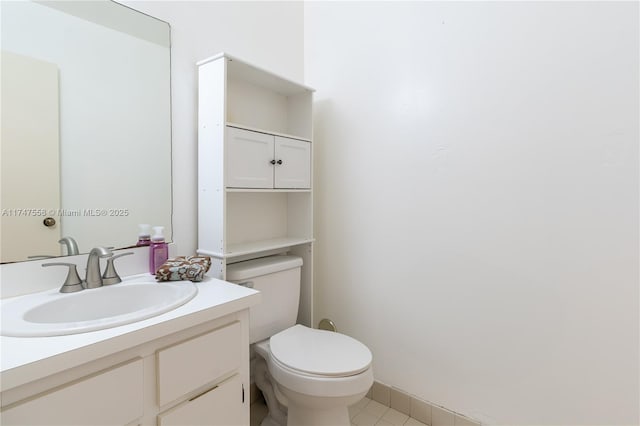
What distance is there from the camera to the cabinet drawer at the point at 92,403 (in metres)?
0.63

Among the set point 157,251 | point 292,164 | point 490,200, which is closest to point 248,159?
point 292,164

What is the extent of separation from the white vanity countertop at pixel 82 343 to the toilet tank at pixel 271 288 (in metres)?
0.50

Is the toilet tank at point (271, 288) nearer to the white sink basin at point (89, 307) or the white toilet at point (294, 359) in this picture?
the white toilet at point (294, 359)

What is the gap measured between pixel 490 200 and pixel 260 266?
1.06 metres

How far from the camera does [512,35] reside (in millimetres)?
1293

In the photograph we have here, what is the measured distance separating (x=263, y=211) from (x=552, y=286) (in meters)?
1.34

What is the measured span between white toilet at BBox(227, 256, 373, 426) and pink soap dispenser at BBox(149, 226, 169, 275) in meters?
0.29

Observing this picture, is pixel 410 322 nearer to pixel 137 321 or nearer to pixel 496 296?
pixel 496 296

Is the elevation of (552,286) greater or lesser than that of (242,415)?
greater

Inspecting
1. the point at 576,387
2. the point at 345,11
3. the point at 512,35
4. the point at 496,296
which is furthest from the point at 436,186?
the point at 345,11

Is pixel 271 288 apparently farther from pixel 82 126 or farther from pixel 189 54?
pixel 189 54

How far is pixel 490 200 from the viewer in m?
1.36

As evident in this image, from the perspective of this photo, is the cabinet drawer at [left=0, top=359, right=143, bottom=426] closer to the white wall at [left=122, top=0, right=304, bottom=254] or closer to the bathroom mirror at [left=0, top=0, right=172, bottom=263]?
the bathroom mirror at [left=0, top=0, right=172, bottom=263]

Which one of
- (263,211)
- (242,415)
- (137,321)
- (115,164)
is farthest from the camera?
(263,211)
